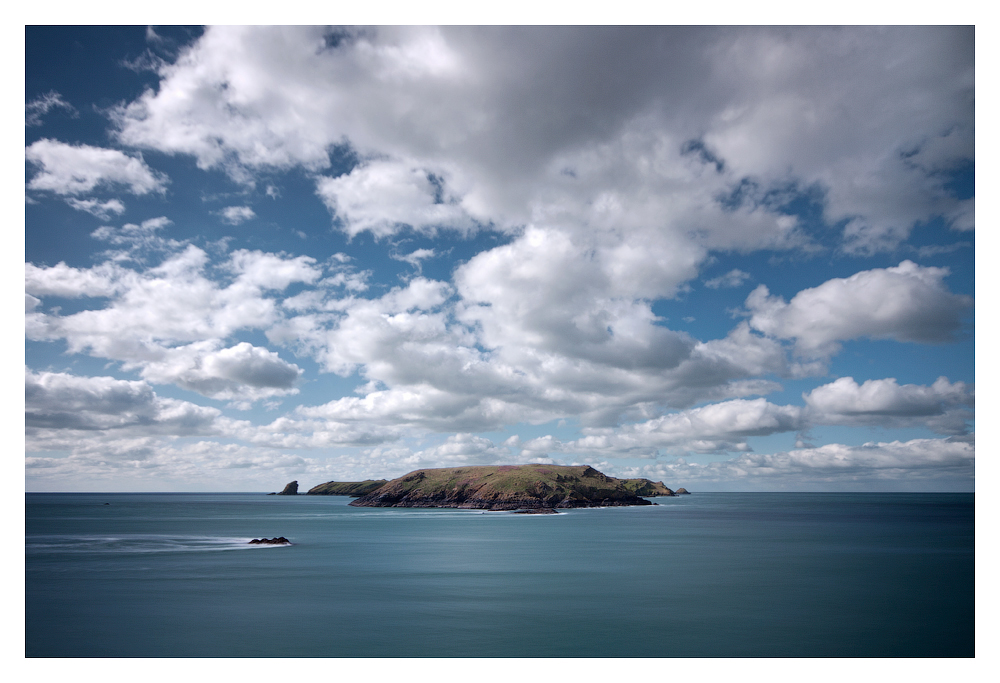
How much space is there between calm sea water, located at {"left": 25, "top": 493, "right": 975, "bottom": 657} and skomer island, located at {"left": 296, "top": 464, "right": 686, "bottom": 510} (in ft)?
268

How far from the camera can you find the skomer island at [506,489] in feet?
472

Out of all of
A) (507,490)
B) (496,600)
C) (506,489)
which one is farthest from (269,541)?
(506,489)

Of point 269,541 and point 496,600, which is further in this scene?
point 269,541

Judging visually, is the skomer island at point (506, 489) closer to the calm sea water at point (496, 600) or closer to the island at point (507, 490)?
the island at point (507, 490)

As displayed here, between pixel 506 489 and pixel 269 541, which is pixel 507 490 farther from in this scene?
pixel 269 541

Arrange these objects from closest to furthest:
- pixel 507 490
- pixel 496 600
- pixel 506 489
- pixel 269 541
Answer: pixel 496 600
pixel 269 541
pixel 507 490
pixel 506 489

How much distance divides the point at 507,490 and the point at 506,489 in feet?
3.01

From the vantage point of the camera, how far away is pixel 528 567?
46.8 meters

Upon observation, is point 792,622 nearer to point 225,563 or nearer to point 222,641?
point 222,641

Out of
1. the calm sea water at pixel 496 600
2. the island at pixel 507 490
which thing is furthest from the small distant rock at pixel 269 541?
the island at pixel 507 490

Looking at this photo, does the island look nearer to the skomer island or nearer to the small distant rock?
the skomer island

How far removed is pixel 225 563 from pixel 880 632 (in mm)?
49566

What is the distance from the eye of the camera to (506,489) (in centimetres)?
14725

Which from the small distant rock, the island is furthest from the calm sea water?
the island
